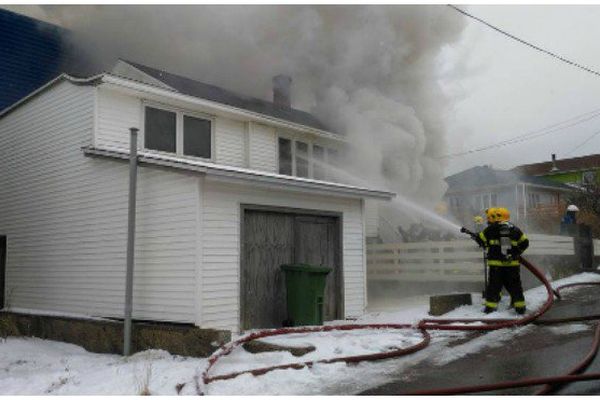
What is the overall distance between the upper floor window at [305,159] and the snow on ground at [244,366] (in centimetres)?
625

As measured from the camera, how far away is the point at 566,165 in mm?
46562

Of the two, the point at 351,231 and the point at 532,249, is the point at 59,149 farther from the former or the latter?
the point at 532,249

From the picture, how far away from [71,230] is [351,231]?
5570mm

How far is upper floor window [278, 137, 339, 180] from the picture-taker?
14.8 m

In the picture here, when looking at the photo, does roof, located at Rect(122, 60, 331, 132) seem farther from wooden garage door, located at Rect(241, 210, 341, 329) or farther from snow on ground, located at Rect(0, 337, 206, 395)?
snow on ground, located at Rect(0, 337, 206, 395)

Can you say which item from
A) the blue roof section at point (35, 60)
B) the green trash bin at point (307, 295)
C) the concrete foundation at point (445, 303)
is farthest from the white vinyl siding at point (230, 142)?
the concrete foundation at point (445, 303)

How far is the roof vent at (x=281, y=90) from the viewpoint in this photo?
1969 centimetres

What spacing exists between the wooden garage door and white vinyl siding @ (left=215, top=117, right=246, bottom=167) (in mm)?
3267

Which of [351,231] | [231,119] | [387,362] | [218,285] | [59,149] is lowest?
[387,362]

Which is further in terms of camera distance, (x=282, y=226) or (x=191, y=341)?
(x=282, y=226)

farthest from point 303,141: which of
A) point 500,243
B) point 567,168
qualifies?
point 567,168

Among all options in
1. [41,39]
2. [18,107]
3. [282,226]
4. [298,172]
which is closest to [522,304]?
[282,226]

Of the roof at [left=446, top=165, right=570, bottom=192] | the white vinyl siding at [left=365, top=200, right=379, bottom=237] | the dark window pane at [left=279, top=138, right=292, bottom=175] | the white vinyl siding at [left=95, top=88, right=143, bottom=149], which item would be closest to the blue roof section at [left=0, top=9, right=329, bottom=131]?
the dark window pane at [left=279, top=138, right=292, bottom=175]

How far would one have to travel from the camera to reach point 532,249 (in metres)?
13.6
